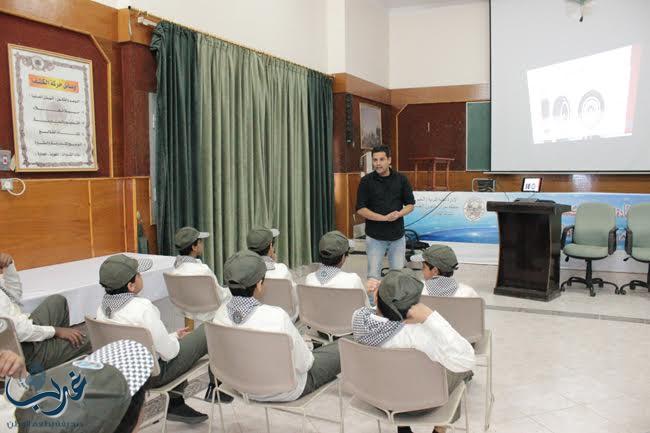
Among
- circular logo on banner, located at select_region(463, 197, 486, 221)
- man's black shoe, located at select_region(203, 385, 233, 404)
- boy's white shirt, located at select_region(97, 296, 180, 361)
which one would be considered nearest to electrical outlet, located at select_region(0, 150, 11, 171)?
boy's white shirt, located at select_region(97, 296, 180, 361)

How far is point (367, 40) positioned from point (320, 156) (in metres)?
2.47

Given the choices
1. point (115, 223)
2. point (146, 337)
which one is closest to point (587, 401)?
point (146, 337)

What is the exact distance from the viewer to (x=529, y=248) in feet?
17.8

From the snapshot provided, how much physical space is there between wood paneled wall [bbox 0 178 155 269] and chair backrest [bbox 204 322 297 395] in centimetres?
232

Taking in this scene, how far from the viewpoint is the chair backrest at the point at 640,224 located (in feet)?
19.7

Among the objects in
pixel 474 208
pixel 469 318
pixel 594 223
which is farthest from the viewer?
pixel 474 208

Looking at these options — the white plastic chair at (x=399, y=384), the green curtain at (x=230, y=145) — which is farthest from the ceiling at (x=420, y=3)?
the white plastic chair at (x=399, y=384)

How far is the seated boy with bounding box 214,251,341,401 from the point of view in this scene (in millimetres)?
2252

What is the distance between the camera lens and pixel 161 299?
13.2 feet

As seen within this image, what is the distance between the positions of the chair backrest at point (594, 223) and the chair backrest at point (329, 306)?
4.31 m

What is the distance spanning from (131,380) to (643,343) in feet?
13.9

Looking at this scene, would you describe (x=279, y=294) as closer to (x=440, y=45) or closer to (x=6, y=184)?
(x=6, y=184)

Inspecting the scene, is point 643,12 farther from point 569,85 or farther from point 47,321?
point 47,321

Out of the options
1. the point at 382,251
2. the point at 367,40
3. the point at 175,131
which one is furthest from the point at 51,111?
the point at 367,40
